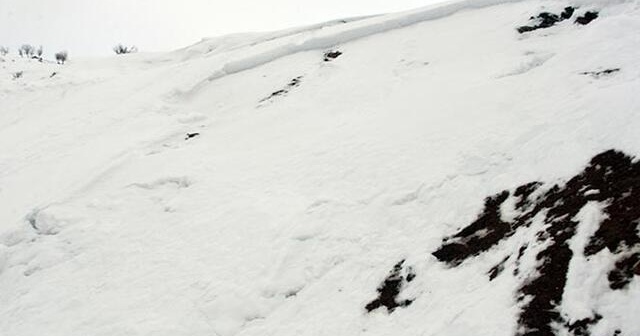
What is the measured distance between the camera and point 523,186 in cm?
545

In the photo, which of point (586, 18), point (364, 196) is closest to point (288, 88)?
point (364, 196)

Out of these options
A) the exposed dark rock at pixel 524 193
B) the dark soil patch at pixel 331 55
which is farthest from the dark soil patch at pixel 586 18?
the exposed dark rock at pixel 524 193

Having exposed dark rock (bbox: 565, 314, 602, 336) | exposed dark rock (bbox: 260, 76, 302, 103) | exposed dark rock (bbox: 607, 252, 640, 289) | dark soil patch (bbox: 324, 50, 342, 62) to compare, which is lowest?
exposed dark rock (bbox: 565, 314, 602, 336)

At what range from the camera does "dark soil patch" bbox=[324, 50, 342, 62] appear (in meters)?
13.0

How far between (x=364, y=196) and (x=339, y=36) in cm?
799

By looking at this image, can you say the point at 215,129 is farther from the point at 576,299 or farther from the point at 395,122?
the point at 576,299

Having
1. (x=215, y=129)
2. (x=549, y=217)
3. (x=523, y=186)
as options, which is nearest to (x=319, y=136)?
(x=215, y=129)

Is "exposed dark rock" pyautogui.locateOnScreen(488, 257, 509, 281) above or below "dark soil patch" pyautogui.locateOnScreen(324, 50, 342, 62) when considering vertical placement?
below

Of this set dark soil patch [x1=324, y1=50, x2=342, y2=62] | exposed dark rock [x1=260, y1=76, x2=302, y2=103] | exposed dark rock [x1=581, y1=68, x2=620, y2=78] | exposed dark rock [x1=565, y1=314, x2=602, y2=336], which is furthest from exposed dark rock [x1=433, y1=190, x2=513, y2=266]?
dark soil patch [x1=324, y1=50, x2=342, y2=62]

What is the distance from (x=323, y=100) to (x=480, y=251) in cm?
642

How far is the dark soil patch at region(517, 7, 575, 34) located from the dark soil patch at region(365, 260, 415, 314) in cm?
749

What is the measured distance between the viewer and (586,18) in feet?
33.3

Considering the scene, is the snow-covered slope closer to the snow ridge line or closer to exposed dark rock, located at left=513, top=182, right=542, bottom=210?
exposed dark rock, located at left=513, top=182, right=542, bottom=210

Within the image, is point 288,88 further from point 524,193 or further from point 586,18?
point 524,193
